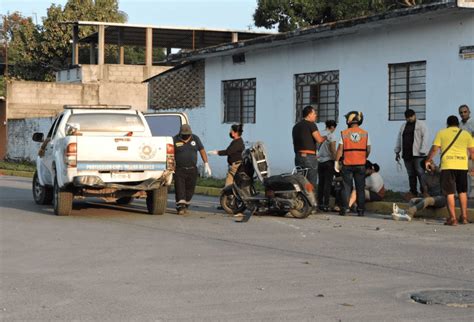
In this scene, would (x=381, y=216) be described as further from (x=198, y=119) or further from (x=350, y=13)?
(x=350, y=13)

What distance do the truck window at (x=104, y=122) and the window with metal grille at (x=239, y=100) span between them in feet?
31.9

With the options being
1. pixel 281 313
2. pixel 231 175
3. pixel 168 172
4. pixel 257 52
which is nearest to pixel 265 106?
pixel 257 52

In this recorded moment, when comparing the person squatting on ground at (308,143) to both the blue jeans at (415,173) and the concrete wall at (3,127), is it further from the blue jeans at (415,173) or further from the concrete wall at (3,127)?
the concrete wall at (3,127)

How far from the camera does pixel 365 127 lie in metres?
21.5

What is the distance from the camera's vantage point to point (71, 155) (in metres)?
15.1

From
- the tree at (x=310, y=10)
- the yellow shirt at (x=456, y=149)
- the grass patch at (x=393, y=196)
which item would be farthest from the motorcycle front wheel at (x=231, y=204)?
the tree at (x=310, y=10)

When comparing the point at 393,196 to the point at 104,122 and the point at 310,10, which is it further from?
the point at 310,10

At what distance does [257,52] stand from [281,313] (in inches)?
758

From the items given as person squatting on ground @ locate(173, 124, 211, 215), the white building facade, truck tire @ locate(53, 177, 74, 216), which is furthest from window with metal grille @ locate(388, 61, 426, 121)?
truck tire @ locate(53, 177, 74, 216)

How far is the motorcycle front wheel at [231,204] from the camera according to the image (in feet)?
54.3

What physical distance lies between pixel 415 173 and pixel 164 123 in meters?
5.27

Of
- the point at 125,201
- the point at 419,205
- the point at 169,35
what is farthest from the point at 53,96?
the point at 419,205

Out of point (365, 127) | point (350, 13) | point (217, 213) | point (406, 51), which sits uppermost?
point (350, 13)

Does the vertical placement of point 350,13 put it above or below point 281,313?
above
